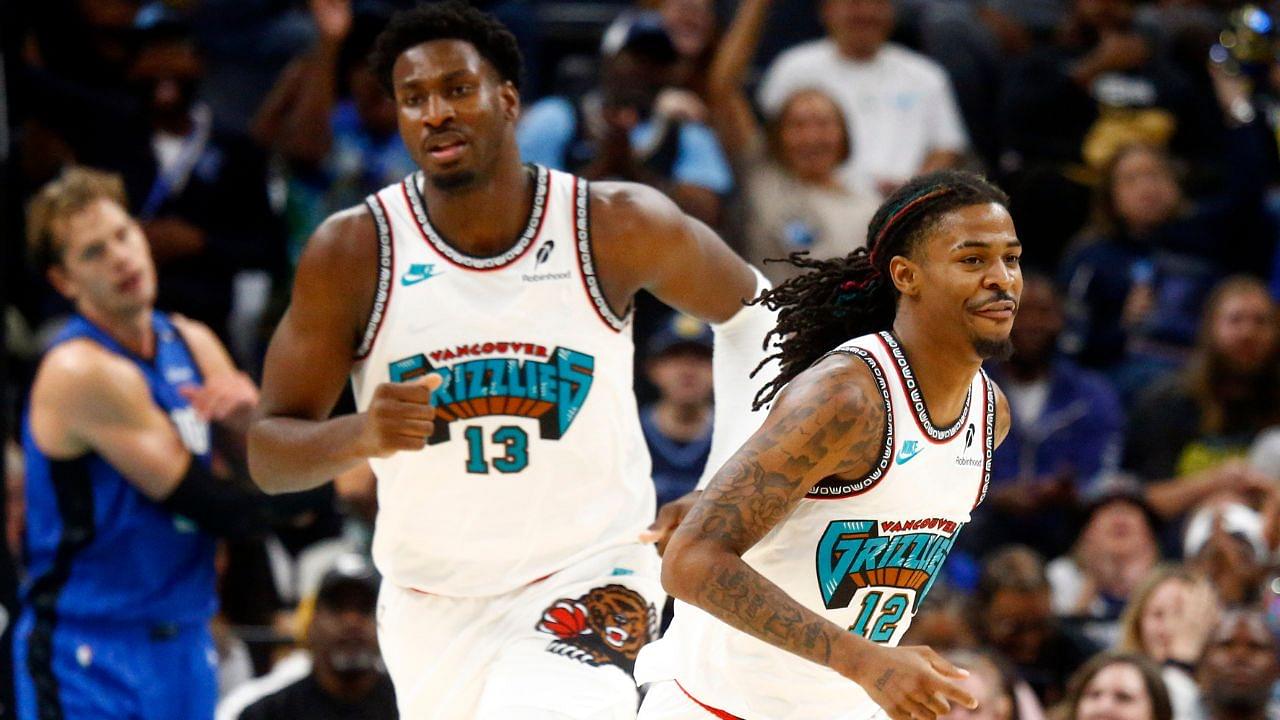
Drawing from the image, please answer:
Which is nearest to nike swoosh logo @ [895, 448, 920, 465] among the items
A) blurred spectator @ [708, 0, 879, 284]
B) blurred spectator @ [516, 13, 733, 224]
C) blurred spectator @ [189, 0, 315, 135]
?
blurred spectator @ [516, 13, 733, 224]

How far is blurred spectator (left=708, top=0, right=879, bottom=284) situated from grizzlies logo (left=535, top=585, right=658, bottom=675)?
4650 mm

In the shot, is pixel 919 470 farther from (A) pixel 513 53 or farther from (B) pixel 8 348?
(B) pixel 8 348

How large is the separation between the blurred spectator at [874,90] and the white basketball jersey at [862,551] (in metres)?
5.90

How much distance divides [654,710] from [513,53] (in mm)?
1862

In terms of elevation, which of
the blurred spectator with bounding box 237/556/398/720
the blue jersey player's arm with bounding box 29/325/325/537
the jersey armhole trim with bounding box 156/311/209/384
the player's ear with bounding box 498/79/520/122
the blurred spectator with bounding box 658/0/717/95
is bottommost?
the blurred spectator with bounding box 237/556/398/720

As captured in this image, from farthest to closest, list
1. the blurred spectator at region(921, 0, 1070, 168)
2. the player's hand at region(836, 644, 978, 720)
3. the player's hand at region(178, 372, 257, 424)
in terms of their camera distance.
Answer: the blurred spectator at region(921, 0, 1070, 168) < the player's hand at region(178, 372, 257, 424) < the player's hand at region(836, 644, 978, 720)

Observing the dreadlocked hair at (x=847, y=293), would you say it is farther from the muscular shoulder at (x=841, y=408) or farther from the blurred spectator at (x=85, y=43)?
the blurred spectator at (x=85, y=43)

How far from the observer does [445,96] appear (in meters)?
4.86

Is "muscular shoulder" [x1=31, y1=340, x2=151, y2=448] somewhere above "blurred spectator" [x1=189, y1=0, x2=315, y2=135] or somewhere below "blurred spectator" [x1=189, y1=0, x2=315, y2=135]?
below

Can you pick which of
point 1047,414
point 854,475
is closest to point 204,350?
point 854,475

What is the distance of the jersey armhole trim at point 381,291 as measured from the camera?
4812 millimetres

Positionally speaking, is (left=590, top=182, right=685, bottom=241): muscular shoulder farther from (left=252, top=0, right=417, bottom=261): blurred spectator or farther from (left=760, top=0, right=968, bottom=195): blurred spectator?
(left=760, top=0, right=968, bottom=195): blurred spectator

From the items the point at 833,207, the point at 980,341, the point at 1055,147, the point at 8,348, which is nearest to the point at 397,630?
the point at 980,341

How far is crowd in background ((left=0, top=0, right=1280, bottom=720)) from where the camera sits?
773cm
